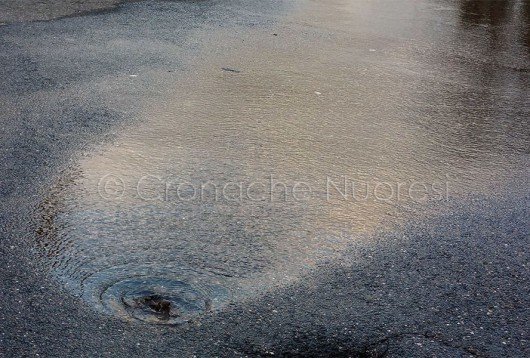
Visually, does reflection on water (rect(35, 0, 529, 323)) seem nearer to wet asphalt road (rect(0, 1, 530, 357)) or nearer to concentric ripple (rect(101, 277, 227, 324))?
concentric ripple (rect(101, 277, 227, 324))

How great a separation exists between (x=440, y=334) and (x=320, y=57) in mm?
6882

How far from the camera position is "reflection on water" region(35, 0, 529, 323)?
4.98 meters

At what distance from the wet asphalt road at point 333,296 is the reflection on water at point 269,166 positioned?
165mm

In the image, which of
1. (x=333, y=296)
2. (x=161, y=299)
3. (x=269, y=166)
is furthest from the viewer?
(x=269, y=166)

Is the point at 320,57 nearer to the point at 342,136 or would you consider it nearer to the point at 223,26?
the point at 223,26

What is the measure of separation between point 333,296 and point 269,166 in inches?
88.2

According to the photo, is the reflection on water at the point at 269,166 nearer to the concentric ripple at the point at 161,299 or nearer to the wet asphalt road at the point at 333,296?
the concentric ripple at the point at 161,299

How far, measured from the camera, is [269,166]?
679 cm

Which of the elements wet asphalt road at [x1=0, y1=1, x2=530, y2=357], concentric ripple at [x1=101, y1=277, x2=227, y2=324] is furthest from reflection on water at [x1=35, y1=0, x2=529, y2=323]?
wet asphalt road at [x1=0, y1=1, x2=530, y2=357]

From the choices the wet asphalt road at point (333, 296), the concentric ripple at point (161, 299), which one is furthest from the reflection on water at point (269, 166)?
the wet asphalt road at point (333, 296)

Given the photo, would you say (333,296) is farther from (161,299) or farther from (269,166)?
(269,166)

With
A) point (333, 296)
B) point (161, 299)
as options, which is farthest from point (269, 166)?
point (161, 299)

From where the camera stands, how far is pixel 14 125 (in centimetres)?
738

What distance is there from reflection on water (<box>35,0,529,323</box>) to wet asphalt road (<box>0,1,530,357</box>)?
0.17m
